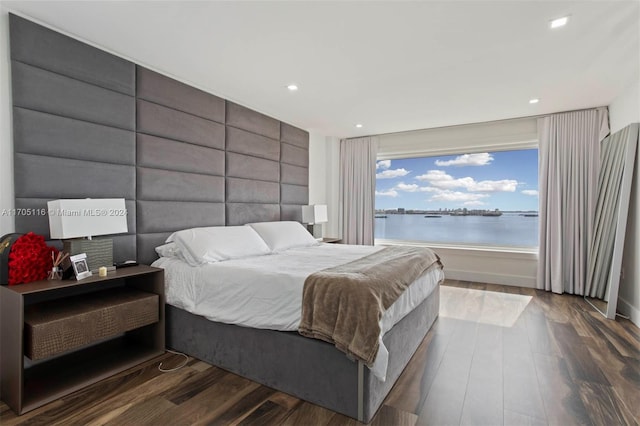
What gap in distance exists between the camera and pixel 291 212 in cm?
472

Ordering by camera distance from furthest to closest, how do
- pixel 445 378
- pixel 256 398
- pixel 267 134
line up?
pixel 267 134, pixel 445 378, pixel 256 398

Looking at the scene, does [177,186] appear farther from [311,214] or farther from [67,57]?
[311,214]

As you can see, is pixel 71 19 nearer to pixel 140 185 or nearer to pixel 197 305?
pixel 140 185

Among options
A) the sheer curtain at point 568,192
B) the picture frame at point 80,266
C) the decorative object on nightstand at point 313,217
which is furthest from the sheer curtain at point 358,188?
the picture frame at point 80,266

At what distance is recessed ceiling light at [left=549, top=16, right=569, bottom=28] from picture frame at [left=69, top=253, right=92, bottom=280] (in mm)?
3561

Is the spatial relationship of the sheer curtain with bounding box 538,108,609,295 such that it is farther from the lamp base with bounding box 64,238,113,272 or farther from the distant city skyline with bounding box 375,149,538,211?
the lamp base with bounding box 64,238,113,272

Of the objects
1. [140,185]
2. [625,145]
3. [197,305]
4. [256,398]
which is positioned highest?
[625,145]

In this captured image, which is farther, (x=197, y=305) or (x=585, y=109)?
(x=585, y=109)

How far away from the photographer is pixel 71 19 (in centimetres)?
218

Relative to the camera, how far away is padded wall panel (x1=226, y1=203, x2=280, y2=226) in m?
3.70

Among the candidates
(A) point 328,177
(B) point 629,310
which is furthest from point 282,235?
(B) point 629,310

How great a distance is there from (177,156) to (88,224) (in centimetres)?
115

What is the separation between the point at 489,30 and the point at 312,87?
170 cm

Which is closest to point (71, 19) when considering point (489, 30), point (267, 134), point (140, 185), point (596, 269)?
point (140, 185)
